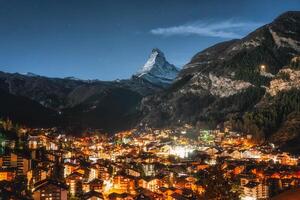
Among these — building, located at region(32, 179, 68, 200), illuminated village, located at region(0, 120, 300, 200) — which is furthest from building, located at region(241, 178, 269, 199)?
building, located at region(32, 179, 68, 200)

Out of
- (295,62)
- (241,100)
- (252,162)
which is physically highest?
(295,62)

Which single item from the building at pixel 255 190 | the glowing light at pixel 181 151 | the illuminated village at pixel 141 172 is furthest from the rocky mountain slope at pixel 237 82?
the building at pixel 255 190

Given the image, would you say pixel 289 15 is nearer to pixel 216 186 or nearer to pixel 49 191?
pixel 49 191

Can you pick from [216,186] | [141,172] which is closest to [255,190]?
[141,172]

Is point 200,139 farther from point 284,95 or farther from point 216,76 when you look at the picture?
point 216,76

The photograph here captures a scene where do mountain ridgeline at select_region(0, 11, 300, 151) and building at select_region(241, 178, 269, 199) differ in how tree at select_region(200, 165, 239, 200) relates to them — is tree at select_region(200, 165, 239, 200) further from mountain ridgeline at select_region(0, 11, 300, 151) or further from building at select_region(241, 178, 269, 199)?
mountain ridgeline at select_region(0, 11, 300, 151)

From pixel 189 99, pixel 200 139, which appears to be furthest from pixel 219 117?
pixel 189 99

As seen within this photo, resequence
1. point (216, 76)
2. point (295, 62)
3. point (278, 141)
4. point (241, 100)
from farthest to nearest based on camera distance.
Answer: point (216, 76)
point (241, 100)
point (295, 62)
point (278, 141)
